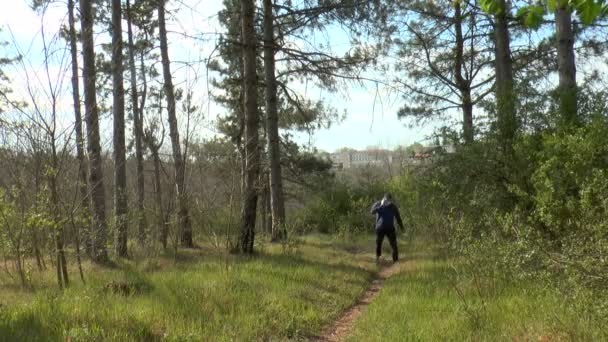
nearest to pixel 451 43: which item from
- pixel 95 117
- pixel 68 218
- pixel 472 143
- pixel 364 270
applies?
pixel 472 143

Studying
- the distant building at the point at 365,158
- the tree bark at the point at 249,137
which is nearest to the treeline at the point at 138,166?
the tree bark at the point at 249,137

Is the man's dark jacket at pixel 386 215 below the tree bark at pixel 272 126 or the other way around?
below

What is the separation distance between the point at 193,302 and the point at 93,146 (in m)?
4.91

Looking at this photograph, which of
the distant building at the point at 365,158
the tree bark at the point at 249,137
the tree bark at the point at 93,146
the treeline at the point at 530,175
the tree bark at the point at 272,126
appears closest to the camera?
the treeline at the point at 530,175

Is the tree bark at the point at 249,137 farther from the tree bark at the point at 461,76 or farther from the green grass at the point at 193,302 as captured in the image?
the tree bark at the point at 461,76

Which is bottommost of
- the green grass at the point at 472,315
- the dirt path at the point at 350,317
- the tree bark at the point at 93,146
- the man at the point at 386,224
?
the dirt path at the point at 350,317

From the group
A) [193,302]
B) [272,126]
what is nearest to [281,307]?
[193,302]

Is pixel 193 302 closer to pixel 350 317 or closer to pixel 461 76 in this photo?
pixel 350 317

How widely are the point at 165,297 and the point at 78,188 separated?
106 inches

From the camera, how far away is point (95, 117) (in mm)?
9219

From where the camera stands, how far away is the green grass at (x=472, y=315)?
456 centimetres

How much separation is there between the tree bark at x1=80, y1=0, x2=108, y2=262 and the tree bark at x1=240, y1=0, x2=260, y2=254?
9.23 ft

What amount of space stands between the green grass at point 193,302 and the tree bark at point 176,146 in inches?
54.3

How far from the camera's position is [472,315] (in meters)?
5.56
